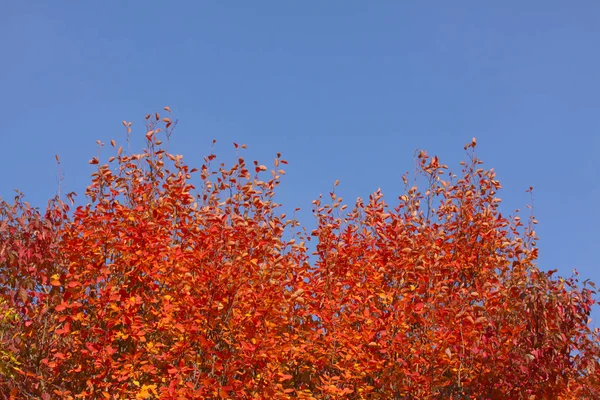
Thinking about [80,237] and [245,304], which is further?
[80,237]

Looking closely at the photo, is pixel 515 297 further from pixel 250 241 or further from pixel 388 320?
pixel 250 241

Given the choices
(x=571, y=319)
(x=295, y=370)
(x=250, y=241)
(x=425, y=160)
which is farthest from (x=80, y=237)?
(x=571, y=319)

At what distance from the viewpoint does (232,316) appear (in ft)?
28.8

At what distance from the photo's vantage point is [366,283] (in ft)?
33.3

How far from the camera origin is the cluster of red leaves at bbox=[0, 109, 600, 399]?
8.34 m

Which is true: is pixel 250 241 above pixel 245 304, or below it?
above

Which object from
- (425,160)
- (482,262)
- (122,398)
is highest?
(425,160)

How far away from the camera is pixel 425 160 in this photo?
478 inches

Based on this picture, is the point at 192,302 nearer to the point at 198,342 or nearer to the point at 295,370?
the point at 198,342

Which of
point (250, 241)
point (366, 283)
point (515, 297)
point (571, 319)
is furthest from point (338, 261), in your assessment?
point (571, 319)

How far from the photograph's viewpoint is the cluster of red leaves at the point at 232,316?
27.3 feet

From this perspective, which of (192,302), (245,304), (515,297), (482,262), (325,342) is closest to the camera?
(192,302)

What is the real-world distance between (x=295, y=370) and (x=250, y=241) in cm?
246

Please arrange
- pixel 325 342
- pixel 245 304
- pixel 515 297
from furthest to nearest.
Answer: pixel 325 342, pixel 515 297, pixel 245 304
